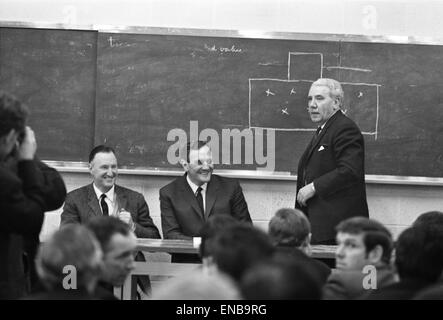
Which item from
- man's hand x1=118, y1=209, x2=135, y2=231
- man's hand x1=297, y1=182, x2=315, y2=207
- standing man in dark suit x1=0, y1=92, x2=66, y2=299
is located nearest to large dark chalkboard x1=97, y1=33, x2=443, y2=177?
man's hand x1=297, y1=182, x2=315, y2=207

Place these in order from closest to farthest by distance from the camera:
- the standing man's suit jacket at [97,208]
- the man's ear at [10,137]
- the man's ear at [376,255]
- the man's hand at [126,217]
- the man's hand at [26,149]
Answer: the man's ear at [10,137] < the man's hand at [26,149] < the man's ear at [376,255] < the man's hand at [126,217] < the standing man's suit jacket at [97,208]

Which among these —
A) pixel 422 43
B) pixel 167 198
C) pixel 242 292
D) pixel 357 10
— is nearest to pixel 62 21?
pixel 167 198

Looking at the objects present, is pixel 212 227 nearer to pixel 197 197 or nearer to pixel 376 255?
pixel 376 255

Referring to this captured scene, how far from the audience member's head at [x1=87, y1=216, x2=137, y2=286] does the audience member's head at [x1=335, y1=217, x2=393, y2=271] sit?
0.87 m

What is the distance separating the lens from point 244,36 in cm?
650

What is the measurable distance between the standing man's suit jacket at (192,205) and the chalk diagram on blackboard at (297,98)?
0.70m

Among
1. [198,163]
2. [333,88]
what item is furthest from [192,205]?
[333,88]

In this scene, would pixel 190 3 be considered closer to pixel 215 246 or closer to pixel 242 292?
pixel 215 246

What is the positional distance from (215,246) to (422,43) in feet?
13.9

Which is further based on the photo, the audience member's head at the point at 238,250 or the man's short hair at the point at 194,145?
→ the man's short hair at the point at 194,145

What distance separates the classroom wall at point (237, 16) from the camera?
21.3 feet

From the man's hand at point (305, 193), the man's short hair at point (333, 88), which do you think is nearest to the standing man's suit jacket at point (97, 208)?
the man's hand at point (305, 193)

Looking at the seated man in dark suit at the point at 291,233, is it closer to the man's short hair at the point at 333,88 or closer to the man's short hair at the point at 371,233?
the man's short hair at the point at 371,233

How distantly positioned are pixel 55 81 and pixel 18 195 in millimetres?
3499
